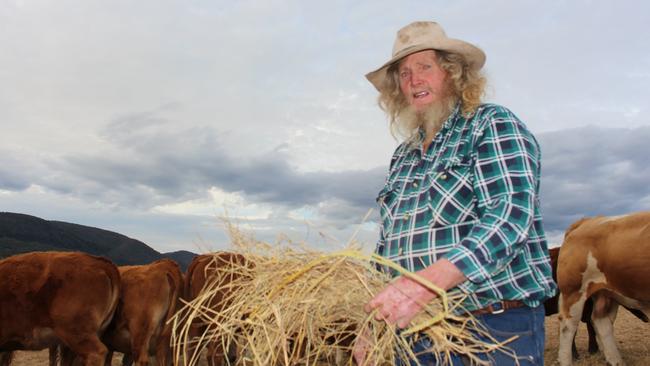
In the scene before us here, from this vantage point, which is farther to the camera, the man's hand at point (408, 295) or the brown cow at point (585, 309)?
the brown cow at point (585, 309)

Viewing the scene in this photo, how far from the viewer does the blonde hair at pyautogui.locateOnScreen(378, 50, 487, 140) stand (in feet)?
8.62

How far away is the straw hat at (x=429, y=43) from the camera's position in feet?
8.90

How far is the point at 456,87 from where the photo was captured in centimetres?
273

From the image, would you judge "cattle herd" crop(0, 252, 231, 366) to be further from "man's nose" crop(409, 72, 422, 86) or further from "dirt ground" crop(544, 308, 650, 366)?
"dirt ground" crop(544, 308, 650, 366)

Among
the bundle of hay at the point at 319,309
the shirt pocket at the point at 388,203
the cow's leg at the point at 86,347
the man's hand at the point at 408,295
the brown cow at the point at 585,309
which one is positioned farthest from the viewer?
the brown cow at the point at 585,309

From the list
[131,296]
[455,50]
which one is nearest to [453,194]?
[455,50]

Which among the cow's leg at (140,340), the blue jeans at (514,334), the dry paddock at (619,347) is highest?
the blue jeans at (514,334)

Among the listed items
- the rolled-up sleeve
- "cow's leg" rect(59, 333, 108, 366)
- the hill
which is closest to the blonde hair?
the rolled-up sleeve

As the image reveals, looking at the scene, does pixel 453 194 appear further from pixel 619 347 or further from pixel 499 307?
pixel 619 347

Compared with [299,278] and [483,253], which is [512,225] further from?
[299,278]

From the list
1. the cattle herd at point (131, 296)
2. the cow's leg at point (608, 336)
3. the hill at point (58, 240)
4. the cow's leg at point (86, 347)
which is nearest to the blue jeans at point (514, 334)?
the cattle herd at point (131, 296)

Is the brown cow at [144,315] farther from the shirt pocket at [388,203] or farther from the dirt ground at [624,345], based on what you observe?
the shirt pocket at [388,203]

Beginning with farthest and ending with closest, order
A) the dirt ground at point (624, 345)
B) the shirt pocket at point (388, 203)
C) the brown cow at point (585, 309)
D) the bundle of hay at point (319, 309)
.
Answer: the brown cow at point (585, 309) < the dirt ground at point (624, 345) < the shirt pocket at point (388, 203) < the bundle of hay at point (319, 309)

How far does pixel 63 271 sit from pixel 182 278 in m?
2.27
